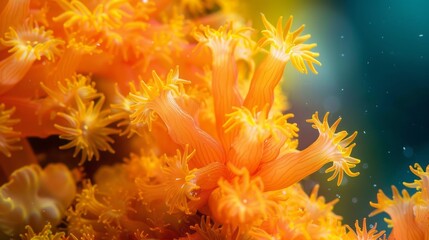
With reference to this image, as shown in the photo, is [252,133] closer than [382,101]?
Yes

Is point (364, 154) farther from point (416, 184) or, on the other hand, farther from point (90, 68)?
point (90, 68)

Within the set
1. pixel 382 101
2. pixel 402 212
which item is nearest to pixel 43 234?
pixel 402 212

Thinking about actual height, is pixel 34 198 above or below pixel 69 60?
below

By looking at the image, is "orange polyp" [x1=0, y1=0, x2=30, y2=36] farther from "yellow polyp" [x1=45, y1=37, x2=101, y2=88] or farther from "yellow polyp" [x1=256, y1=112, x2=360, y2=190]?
"yellow polyp" [x1=256, y1=112, x2=360, y2=190]

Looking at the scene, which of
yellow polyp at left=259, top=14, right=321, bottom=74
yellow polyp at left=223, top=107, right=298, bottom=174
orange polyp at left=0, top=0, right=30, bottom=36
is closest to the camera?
yellow polyp at left=223, top=107, right=298, bottom=174

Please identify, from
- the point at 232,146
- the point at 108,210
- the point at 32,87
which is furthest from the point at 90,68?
the point at 232,146

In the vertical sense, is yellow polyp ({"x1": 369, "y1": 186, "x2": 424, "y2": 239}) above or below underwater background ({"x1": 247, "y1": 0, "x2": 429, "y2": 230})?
below

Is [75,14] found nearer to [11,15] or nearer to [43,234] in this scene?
[11,15]

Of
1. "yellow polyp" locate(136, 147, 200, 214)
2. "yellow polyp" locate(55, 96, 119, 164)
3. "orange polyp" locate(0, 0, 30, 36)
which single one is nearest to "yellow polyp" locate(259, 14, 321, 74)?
"yellow polyp" locate(136, 147, 200, 214)
